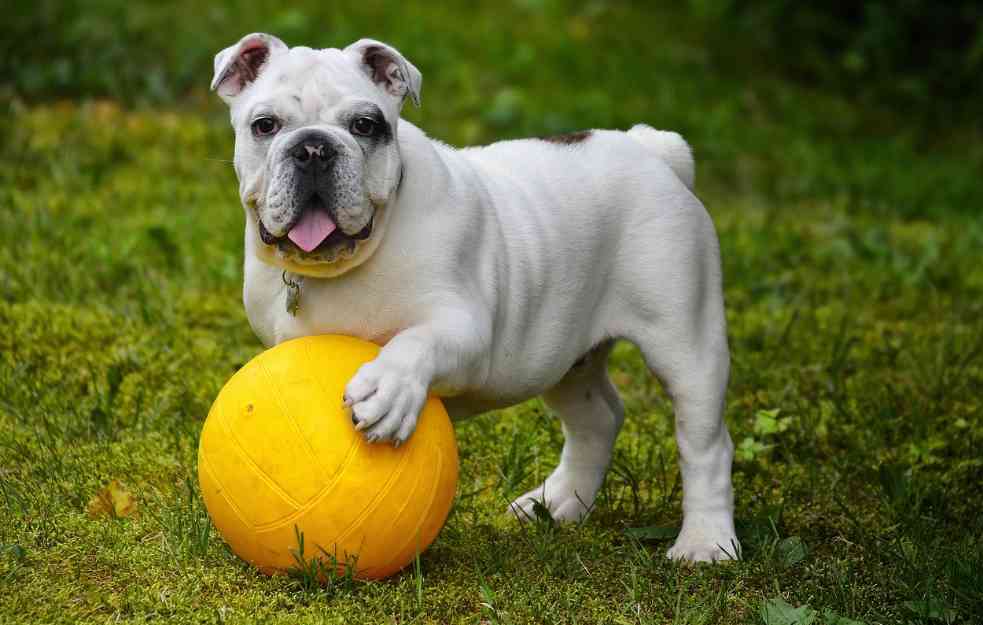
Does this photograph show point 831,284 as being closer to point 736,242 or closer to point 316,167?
point 736,242

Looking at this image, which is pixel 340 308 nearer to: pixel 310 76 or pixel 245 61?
pixel 310 76

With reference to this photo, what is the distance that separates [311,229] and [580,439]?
1.70 meters

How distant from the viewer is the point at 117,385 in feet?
19.8

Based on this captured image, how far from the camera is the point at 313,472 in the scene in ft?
13.1

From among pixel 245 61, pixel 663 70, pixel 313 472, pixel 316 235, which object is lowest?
pixel 663 70

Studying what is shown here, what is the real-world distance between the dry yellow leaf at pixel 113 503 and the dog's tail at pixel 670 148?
232cm

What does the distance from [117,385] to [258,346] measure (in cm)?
90

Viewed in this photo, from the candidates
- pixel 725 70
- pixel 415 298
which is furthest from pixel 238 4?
pixel 415 298

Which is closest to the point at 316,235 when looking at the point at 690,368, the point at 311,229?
the point at 311,229

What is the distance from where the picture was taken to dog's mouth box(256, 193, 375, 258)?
4.11 meters

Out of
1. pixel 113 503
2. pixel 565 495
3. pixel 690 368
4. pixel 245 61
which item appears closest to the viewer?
pixel 245 61

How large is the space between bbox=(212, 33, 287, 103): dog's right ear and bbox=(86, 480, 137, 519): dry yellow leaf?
1470 millimetres

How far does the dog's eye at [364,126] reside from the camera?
4.23 metres

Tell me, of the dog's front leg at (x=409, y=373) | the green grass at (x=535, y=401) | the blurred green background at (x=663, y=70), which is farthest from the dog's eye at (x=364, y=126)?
the blurred green background at (x=663, y=70)
